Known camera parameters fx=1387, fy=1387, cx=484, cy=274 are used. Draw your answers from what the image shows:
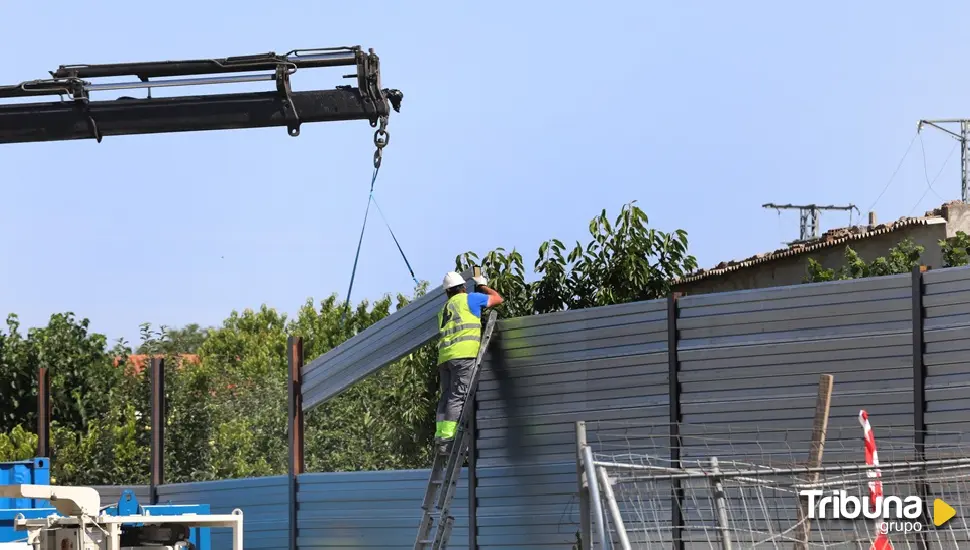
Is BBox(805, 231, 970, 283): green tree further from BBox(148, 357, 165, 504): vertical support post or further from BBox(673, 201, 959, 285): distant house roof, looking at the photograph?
BBox(148, 357, 165, 504): vertical support post

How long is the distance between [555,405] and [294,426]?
421cm

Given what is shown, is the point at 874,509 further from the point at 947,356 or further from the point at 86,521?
the point at 86,521

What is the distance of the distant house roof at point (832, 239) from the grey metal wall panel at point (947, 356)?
59.5 ft

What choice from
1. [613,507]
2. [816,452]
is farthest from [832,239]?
[613,507]

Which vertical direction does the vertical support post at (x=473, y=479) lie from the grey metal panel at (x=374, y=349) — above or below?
below

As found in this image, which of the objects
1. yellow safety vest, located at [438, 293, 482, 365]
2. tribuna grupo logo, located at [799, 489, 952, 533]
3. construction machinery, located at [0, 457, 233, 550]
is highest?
yellow safety vest, located at [438, 293, 482, 365]

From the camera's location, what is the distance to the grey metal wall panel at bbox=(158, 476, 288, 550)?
1536cm

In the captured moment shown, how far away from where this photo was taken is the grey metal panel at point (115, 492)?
57.7 feet

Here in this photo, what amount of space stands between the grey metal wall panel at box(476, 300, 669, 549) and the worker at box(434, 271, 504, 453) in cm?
30

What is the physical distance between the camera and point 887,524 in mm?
8086

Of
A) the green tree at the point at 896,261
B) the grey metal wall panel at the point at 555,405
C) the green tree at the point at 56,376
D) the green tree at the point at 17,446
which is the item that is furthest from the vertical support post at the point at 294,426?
the green tree at the point at 56,376

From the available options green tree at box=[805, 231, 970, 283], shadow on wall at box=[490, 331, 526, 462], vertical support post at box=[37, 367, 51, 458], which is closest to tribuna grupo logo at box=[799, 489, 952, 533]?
shadow on wall at box=[490, 331, 526, 462]

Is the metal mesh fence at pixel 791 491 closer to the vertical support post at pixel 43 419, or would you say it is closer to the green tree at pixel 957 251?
the vertical support post at pixel 43 419

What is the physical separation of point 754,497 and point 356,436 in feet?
61.3
